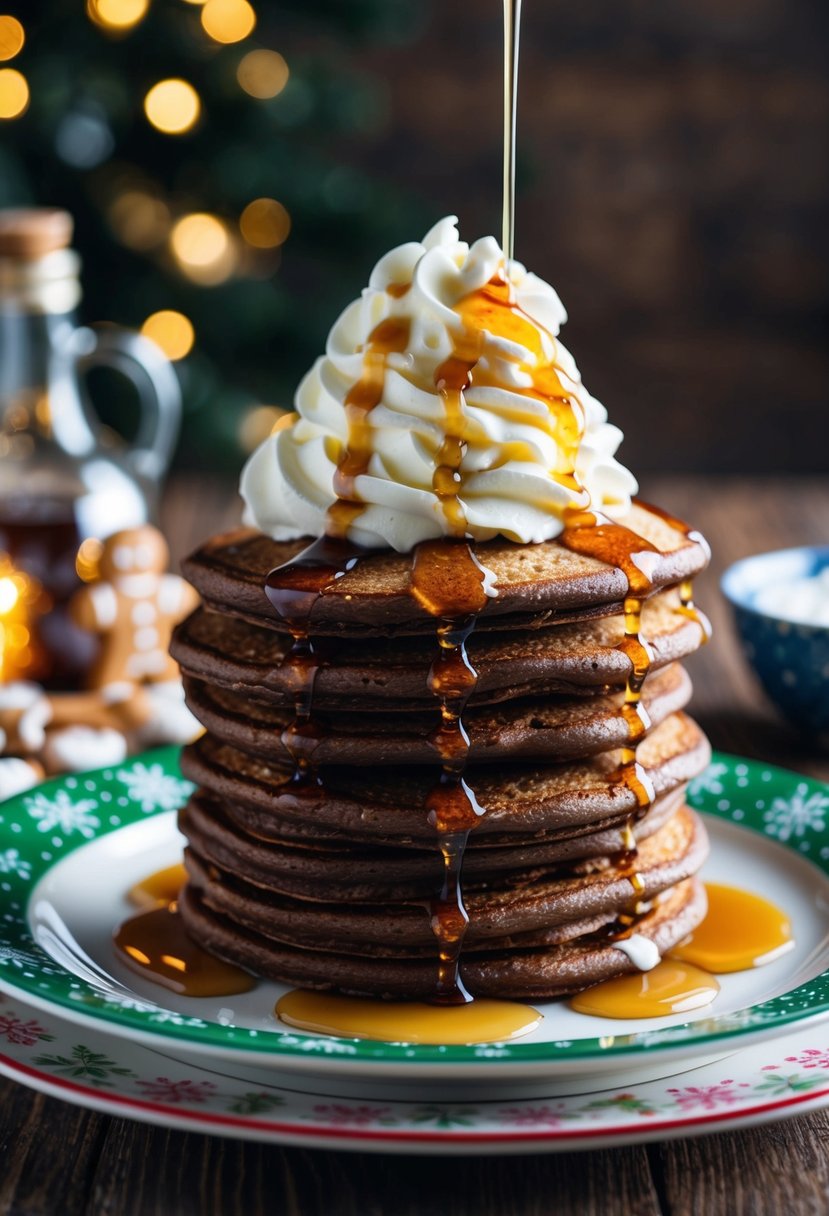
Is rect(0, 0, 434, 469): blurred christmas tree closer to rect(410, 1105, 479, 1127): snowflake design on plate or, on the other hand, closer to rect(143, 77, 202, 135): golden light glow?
rect(143, 77, 202, 135): golden light glow

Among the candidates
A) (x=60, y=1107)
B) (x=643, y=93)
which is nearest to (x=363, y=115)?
(x=643, y=93)

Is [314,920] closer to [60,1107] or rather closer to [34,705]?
[60,1107]

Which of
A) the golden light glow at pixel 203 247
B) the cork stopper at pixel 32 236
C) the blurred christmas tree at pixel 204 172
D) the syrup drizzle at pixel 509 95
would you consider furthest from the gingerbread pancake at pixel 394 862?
the golden light glow at pixel 203 247

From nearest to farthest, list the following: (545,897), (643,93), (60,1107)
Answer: (60,1107) → (545,897) → (643,93)

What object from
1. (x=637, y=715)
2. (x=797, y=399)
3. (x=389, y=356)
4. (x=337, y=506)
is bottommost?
(x=797, y=399)

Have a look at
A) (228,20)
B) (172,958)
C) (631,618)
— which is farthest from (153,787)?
(228,20)

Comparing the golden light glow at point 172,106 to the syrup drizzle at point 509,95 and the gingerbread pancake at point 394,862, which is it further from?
the gingerbread pancake at point 394,862

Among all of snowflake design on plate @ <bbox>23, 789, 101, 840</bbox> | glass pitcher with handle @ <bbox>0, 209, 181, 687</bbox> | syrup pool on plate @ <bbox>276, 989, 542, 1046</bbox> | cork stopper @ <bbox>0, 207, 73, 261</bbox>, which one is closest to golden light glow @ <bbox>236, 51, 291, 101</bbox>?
glass pitcher with handle @ <bbox>0, 209, 181, 687</bbox>
